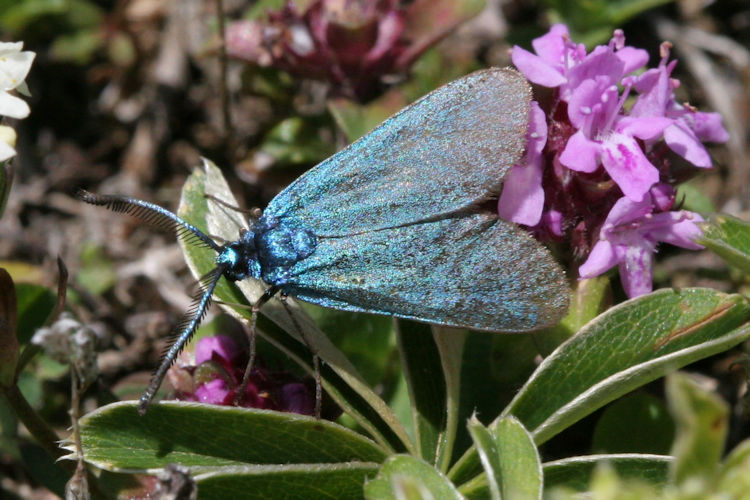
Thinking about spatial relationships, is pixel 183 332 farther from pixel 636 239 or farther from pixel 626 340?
pixel 636 239

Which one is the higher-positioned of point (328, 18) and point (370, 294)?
point (328, 18)

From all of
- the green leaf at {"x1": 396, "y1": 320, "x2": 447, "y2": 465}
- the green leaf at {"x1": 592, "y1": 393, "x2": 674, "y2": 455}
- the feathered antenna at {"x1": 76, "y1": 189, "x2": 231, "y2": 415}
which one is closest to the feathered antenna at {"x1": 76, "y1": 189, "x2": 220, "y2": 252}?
the feathered antenna at {"x1": 76, "y1": 189, "x2": 231, "y2": 415}

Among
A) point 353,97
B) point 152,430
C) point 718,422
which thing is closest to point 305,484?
point 152,430

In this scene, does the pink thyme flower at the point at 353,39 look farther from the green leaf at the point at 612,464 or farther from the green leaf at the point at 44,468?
the green leaf at the point at 612,464

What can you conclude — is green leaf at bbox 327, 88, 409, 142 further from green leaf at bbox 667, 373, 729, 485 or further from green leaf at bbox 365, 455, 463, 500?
green leaf at bbox 667, 373, 729, 485

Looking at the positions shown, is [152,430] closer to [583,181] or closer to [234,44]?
[583,181]
